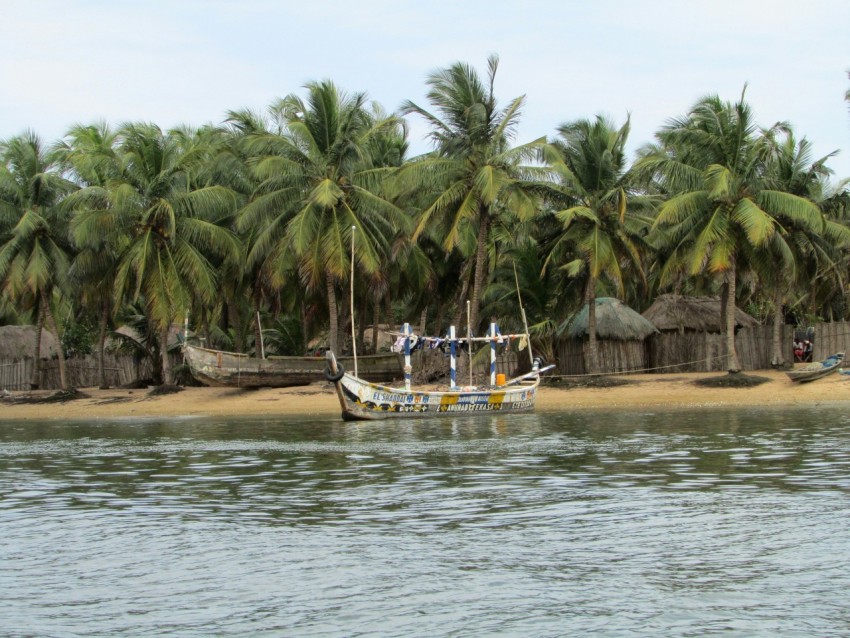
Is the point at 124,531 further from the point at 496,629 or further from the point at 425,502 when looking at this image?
the point at 496,629

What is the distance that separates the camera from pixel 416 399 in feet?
95.4

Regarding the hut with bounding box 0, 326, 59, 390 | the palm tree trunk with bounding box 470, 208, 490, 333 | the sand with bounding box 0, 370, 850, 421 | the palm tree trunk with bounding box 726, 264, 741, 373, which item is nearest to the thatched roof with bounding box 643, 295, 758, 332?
the sand with bounding box 0, 370, 850, 421

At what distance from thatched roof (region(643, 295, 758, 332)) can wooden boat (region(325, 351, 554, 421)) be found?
1205cm

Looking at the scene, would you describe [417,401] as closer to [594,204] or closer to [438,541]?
[594,204]

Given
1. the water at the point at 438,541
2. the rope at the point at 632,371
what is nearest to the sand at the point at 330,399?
the rope at the point at 632,371

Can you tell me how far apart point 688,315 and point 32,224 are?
25.4m

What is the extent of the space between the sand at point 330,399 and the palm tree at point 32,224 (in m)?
3.50

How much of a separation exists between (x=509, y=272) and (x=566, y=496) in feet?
85.2

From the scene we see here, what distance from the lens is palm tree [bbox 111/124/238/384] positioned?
122 feet

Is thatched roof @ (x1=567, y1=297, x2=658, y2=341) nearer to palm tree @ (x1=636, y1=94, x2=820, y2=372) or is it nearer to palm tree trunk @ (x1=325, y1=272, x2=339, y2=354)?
palm tree @ (x1=636, y1=94, x2=820, y2=372)

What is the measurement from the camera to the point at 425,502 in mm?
13383

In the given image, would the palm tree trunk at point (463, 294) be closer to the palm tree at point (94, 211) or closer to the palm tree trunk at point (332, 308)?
the palm tree trunk at point (332, 308)

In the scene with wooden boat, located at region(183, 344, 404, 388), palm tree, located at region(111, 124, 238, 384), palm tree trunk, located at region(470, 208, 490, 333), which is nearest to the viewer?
palm tree trunk, located at region(470, 208, 490, 333)

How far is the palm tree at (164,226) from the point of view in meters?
37.3
